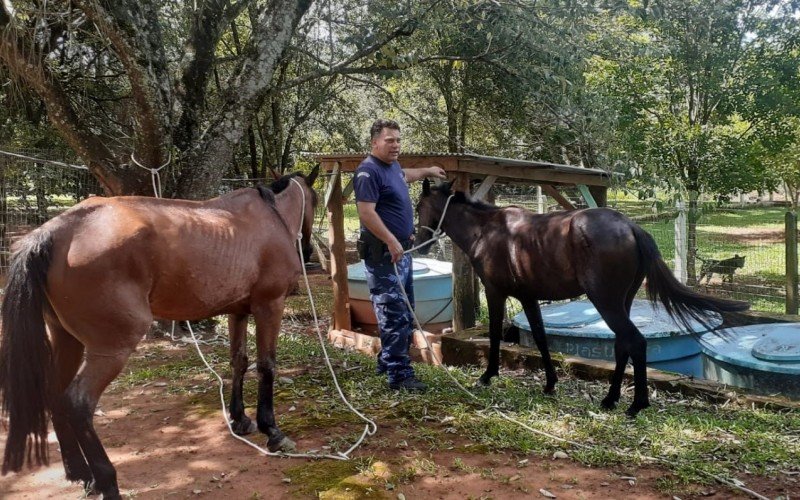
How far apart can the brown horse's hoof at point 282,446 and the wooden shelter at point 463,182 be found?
3361 mm

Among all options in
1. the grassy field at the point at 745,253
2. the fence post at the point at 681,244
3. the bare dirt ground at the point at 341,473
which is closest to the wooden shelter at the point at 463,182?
the fence post at the point at 681,244

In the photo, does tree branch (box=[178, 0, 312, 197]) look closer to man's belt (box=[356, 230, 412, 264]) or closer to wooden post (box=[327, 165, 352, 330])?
wooden post (box=[327, 165, 352, 330])

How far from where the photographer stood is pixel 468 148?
1352 cm

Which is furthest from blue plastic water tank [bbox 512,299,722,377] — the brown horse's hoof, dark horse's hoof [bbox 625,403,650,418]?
the brown horse's hoof

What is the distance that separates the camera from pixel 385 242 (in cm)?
431

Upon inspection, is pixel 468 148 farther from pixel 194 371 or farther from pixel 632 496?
pixel 632 496

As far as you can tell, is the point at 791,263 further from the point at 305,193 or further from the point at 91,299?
the point at 91,299

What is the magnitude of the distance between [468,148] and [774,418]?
10.3 m

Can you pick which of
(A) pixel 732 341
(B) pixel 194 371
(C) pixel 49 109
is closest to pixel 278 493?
(B) pixel 194 371

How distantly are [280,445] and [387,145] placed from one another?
85.9 inches

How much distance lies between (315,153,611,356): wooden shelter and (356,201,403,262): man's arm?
190 cm

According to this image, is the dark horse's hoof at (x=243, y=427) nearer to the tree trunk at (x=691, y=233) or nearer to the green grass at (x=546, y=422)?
the green grass at (x=546, y=422)

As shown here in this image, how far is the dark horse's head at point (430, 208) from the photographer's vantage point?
529cm

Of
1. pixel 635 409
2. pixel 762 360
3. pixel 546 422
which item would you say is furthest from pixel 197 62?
pixel 762 360
